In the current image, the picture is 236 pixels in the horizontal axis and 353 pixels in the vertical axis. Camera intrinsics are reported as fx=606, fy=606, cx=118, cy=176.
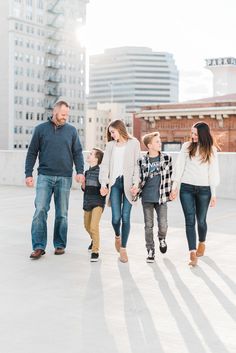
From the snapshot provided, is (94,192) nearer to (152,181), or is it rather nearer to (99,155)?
(99,155)

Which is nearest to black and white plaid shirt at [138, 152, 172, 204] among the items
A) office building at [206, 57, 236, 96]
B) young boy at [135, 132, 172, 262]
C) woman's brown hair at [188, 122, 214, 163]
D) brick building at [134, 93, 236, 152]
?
young boy at [135, 132, 172, 262]

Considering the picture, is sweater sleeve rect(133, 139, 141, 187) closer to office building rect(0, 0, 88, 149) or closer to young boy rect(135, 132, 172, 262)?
young boy rect(135, 132, 172, 262)

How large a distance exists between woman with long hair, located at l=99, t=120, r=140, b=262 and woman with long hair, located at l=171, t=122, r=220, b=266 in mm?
515

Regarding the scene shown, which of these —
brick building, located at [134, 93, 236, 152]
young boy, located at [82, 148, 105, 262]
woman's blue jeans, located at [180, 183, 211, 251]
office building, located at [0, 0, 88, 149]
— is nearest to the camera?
woman's blue jeans, located at [180, 183, 211, 251]

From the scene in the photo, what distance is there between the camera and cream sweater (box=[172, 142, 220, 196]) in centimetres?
710

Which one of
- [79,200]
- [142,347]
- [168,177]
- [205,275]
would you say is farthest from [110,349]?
[79,200]

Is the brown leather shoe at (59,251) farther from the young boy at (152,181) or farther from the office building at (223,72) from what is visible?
the office building at (223,72)

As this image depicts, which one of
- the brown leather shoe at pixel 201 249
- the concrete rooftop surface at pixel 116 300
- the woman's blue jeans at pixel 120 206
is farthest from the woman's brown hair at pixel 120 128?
the brown leather shoe at pixel 201 249

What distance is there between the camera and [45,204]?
24.7 feet

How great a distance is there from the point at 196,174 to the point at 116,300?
2.21 meters

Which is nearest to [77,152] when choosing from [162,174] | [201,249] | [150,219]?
[162,174]

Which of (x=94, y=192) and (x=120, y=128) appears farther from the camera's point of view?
(x=94, y=192)

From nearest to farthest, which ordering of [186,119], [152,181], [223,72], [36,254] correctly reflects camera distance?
[152,181]
[36,254]
[186,119]
[223,72]

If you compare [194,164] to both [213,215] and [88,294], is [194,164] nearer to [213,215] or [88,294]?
[88,294]
